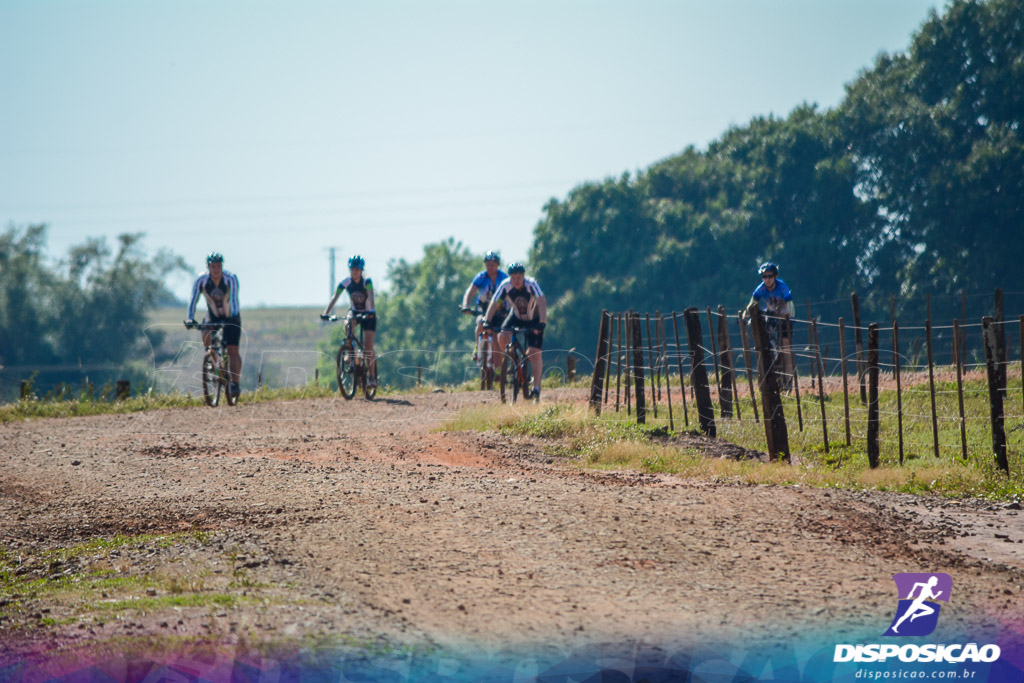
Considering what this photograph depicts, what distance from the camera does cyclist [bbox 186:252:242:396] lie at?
15.1 m

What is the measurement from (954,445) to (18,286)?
47.1 m

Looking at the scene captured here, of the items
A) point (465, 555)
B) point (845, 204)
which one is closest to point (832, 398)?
point (465, 555)

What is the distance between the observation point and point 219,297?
15.1 meters

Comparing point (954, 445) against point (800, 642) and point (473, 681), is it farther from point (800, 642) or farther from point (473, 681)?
point (473, 681)

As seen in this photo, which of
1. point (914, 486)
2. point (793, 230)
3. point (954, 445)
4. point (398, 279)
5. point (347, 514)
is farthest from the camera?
point (398, 279)

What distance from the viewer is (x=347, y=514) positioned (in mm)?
7008

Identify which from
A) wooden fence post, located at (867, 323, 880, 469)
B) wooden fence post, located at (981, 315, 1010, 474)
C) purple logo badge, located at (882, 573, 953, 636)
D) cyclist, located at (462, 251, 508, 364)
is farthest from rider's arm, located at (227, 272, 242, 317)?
purple logo badge, located at (882, 573, 953, 636)

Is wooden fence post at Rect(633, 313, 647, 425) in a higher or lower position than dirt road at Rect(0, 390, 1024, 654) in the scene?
higher

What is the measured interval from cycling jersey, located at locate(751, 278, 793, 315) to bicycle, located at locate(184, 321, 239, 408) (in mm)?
7915

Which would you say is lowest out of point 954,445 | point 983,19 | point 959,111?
point 954,445

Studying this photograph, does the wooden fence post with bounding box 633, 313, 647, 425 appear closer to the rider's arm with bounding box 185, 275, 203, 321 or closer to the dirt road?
the dirt road

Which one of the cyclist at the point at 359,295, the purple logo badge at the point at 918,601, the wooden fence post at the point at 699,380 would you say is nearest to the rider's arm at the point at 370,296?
the cyclist at the point at 359,295

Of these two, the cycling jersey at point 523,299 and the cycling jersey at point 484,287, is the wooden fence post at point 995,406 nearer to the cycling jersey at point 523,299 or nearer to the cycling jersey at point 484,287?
the cycling jersey at point 523,299

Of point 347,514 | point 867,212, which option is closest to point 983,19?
point 867,212
